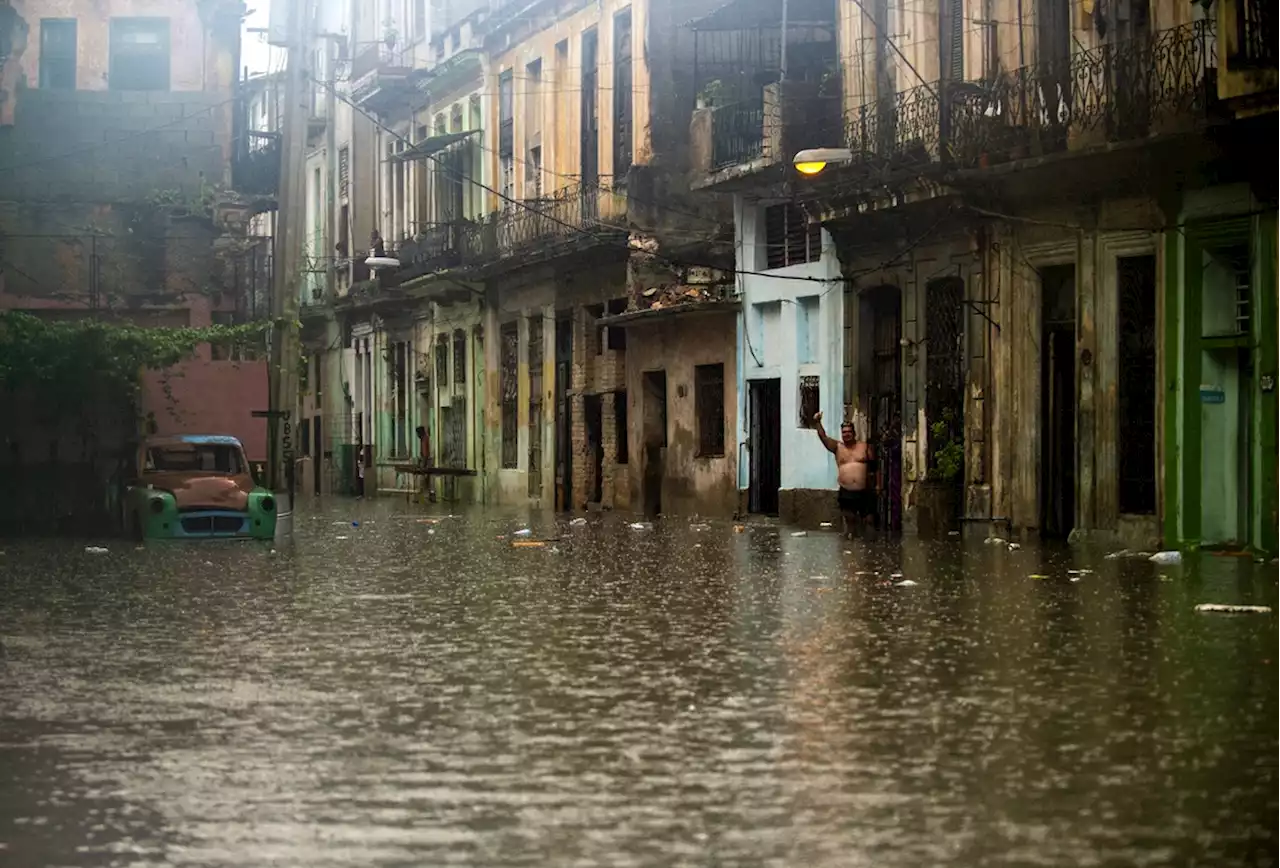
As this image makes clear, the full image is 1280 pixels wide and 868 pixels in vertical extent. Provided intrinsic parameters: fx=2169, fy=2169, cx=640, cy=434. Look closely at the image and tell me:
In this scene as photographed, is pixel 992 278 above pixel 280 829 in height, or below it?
above

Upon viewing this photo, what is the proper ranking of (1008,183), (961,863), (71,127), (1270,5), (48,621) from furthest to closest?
(71,127), (1008,183), (1270,5), (48,621), (961,863)

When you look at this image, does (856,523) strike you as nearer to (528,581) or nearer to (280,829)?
(528,581)

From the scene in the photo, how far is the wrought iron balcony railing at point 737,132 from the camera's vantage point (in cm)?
3550

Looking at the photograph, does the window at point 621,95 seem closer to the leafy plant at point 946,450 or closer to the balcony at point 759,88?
the balcony at point 759,88

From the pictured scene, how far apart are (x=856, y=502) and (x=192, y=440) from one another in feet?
27.7

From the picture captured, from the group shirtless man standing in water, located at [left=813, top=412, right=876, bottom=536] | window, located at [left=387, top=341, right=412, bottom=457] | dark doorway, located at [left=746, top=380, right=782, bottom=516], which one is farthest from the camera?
window, located at [left=387, top=341, right=412, bottom=457]

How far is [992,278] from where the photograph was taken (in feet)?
92.8

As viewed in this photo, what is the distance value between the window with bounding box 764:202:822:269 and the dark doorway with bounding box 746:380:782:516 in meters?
2.07

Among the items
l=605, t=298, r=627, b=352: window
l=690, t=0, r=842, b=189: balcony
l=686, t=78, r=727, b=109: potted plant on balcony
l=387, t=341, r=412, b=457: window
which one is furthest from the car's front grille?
l=387, t=341, r=412, b=457: window

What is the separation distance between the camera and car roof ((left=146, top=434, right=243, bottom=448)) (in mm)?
27266

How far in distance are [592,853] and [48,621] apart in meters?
8.53

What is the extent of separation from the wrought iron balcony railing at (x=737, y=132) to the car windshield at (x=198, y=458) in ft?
37.1

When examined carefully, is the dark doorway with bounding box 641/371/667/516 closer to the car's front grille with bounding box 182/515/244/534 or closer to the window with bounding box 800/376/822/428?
the window with bounding box 800/376/822/428

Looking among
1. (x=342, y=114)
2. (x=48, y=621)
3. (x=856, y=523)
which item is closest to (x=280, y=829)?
(x=48, y=621)
